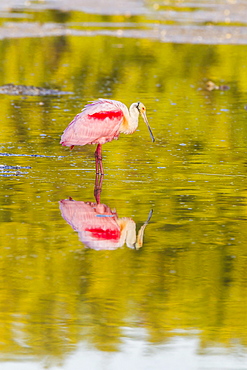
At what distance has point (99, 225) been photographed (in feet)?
30.6

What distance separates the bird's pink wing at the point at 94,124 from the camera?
40.2 feet

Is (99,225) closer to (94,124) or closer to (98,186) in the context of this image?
(98,186)

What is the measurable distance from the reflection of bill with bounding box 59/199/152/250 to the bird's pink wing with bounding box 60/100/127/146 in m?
1.96

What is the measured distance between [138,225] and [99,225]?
1.26 feet

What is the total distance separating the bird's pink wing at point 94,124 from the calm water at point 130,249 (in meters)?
0.40

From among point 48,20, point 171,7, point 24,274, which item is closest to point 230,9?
point 171,7

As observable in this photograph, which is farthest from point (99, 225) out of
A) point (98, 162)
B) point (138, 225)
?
point (98, 162)

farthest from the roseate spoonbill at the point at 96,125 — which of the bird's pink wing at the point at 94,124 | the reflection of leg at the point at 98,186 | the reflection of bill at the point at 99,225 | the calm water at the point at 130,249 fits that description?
the reflection of bill at the point at 99,225

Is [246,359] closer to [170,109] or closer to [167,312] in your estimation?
[167,312]

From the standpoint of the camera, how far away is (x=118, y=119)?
12.4 m

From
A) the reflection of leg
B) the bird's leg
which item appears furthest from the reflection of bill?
the bird's leg

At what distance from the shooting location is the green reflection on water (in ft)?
22.3

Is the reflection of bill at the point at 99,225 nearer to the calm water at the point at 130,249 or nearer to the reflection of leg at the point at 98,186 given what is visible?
the calm water at the point at 130,249

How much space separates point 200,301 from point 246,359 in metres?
1.20
